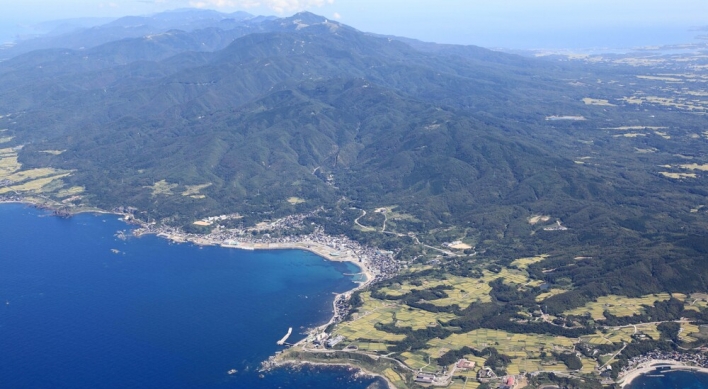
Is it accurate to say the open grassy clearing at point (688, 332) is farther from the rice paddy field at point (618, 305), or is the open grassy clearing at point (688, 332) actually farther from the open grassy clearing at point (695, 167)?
the open grassy clearing at point (695, 167)

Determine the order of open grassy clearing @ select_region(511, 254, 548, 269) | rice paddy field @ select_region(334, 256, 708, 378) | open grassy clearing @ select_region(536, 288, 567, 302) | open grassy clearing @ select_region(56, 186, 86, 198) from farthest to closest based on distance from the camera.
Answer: open grassy clearing @ select_region(56, 186, 86, 198) → open grassy clearing @ select_region(511, 254, 548, 269) → open grassy clearing @ select_region(536, 288, 567, 302) → rice paddy field @ select_region(334, 256, 708, 378)

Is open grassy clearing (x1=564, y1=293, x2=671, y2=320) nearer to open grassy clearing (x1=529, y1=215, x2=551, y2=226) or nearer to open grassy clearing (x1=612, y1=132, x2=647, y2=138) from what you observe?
open grassy clearing (x1=529, y1=215, x2=551, y2=226)

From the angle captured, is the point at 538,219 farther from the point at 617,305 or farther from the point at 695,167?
the point at 695,167

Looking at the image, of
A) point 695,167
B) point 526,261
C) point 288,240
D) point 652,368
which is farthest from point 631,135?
point 652,368

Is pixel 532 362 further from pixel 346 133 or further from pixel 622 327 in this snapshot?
pixel 346 133

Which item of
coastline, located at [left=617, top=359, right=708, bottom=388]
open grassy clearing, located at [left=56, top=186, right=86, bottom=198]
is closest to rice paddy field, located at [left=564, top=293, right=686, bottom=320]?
coastline, located at [left=617, top=359, right=708, bottom=388]
